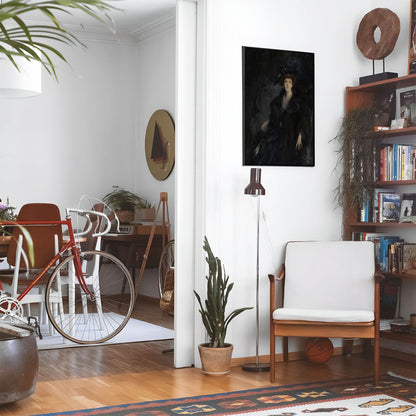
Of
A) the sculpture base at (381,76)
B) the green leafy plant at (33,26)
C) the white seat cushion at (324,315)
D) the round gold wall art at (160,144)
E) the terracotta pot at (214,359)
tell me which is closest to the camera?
the green leafy plant at (33,26)

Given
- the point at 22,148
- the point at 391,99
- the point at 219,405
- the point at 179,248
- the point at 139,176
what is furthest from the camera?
the point at 139,176

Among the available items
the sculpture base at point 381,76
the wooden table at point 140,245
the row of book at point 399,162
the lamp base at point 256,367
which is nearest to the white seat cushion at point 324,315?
the lamp base at point 256,367

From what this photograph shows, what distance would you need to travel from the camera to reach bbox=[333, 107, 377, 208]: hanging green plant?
187 inches

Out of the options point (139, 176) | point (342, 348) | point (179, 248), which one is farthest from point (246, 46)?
point (139, 176)

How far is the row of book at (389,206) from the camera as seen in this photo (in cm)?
467

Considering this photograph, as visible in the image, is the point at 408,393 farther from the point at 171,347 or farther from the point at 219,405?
the point at 171,347

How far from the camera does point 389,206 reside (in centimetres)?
472

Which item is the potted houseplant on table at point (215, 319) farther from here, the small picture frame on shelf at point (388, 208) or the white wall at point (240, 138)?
the small picture frame on shelf at point (388, 208)

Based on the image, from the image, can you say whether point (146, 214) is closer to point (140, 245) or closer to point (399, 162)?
point (140, 245)

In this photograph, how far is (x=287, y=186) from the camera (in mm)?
4703

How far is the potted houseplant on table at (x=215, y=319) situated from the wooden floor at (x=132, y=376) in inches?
3.3

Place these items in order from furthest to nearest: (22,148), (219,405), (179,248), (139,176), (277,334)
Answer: (139,176)
(22,148)
(179,248)
(277,334)
(219,405)

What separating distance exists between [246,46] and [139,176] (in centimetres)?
386

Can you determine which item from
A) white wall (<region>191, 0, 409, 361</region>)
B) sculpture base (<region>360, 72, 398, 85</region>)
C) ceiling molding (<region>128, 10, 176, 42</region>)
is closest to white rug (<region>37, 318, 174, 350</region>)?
white wall (<region>191, 0, 409, 361</region>)
